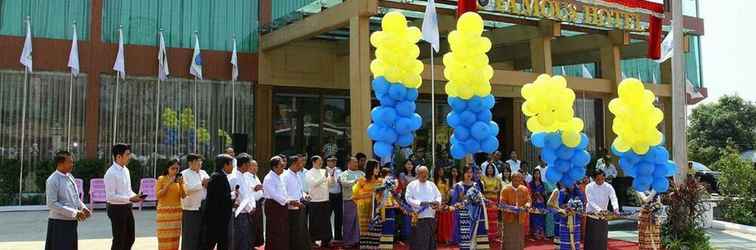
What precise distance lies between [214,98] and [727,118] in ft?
93.2

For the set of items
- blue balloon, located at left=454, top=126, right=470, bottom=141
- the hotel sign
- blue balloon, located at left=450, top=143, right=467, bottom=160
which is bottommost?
blue balloon, located at left=450, top=143, right=467, bottom=160

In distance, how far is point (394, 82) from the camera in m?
9.10

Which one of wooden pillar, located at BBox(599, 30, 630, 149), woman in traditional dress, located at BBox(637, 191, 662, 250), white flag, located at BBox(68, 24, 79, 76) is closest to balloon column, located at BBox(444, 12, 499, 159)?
woman in traditional dress, located at BBox(637, 191, 662, 250)

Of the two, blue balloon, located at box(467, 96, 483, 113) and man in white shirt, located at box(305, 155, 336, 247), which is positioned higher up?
blue balloon, located at box(467, 96, 483, 113)

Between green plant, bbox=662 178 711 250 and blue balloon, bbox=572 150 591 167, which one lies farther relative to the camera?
green plant, bbox=662 178 711 250

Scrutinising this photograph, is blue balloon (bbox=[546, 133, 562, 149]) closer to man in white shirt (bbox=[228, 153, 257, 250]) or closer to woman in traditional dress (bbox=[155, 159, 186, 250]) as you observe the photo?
man in white shirt (bbox=[228, 153, 257, 250])

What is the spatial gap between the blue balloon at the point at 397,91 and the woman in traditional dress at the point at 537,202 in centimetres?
255

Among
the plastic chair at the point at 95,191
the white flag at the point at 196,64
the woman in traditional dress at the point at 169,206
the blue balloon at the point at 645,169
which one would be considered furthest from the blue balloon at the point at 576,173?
the plastic chair at the point at 95,191

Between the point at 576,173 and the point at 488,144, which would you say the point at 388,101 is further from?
the point at 576,173

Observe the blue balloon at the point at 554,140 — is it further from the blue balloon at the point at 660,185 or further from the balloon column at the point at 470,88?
the blue balloon at the point at 660,185

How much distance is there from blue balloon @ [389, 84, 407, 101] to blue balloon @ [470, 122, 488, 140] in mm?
1029

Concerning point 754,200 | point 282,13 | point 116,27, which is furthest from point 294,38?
point 754,200

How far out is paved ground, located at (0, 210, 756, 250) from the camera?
31.2ft

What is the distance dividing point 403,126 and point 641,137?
299 cm
